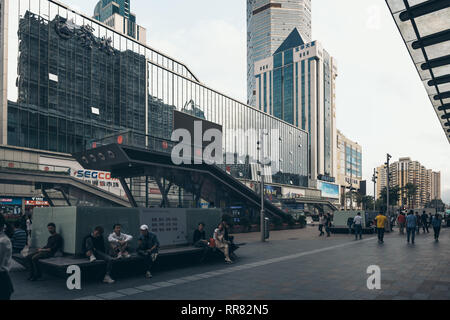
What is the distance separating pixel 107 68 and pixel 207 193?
96.2ft

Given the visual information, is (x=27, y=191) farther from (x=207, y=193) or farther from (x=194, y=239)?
(x=194, y=239)

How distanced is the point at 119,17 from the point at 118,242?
567 feet

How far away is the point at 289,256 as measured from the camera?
14328mm

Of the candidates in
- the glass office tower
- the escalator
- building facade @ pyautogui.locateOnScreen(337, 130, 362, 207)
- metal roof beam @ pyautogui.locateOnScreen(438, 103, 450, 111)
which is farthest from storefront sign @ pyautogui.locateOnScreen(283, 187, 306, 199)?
metal roof beam @ pyautogui.locateOnScreen(438, 103, 450, 111)

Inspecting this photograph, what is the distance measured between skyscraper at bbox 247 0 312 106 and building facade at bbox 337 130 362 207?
4918cm

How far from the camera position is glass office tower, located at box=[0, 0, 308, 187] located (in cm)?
3741

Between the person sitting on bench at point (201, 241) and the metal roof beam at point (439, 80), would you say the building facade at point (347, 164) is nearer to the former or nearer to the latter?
the person sitting on bench at point (201, 241)

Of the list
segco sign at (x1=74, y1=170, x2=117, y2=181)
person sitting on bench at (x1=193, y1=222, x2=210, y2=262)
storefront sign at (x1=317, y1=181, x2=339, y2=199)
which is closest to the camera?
person sitting on bench at (x1=193, y1=222, x2=210, y2=262)

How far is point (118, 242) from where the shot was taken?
995 cm

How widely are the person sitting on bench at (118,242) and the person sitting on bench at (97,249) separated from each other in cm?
33

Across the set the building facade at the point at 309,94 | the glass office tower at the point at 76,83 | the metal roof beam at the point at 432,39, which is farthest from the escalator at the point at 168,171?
the building facade at the point at 309,94

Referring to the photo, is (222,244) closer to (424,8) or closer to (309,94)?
(424,8)

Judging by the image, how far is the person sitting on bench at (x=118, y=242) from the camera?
982 centimetres

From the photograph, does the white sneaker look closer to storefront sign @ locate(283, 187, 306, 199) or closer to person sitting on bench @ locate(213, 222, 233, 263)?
person sitting on bench @ locate(213, 222, 233, 263)
